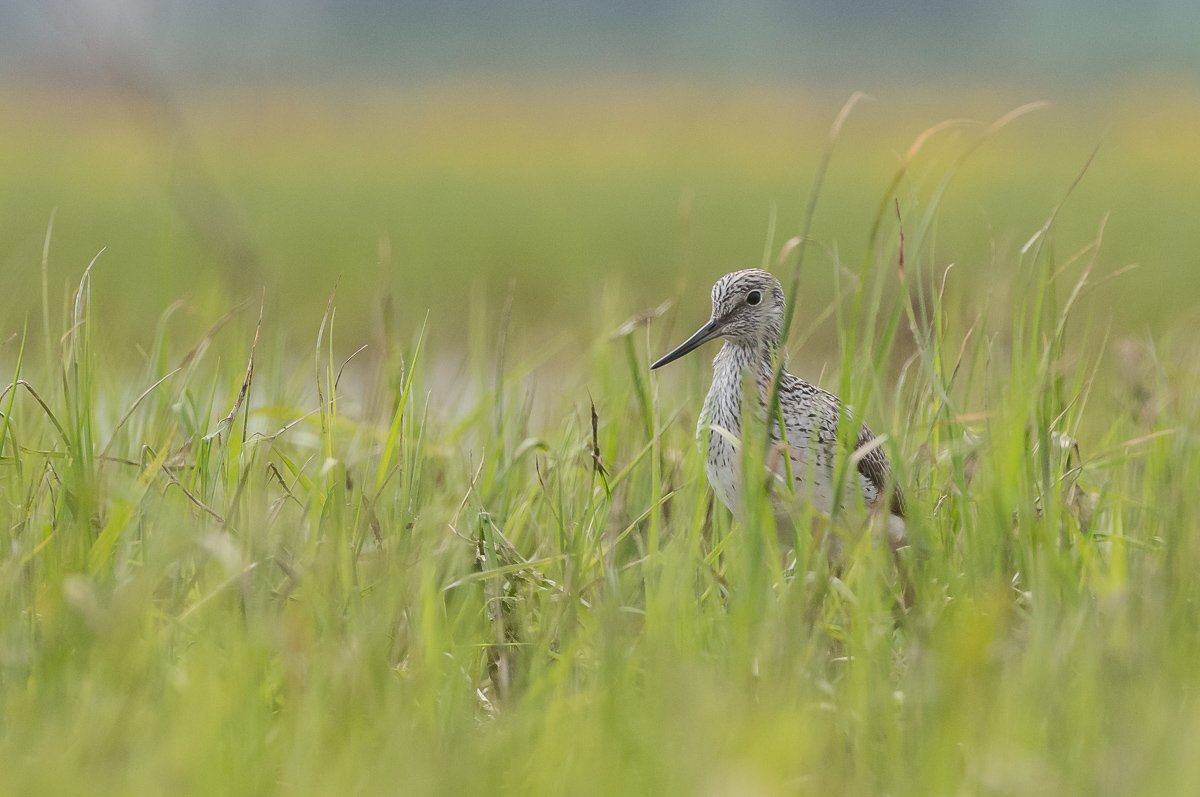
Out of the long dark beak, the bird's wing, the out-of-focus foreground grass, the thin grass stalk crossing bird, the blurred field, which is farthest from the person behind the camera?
the blurred field

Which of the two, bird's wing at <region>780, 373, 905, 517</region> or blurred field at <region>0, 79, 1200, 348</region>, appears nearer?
bird's wing at <region>780, 373, 905, 517</region>

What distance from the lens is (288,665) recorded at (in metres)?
2.57

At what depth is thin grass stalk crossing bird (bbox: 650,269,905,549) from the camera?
3.62m

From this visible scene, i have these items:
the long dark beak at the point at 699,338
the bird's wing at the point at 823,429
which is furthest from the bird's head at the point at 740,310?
the bird's wing at the point at 823,429

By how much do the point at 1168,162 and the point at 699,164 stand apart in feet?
18.9

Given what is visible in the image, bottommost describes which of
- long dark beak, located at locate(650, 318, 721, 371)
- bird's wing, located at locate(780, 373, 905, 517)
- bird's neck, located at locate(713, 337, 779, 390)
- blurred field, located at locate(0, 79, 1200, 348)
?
blurred field, located at locate(0, 79, 1200, 348)

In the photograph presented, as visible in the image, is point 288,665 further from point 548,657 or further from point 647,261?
point 647,261

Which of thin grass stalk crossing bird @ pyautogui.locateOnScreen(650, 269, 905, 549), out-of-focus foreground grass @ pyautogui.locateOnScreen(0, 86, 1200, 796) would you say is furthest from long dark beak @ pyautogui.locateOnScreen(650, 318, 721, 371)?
out-of-focus foreground grass @ pyautogui.locateOnScreen(0, 86, 1200, 796)

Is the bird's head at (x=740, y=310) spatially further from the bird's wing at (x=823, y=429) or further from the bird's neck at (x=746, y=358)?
the bird's wing at (x=823, y=429)

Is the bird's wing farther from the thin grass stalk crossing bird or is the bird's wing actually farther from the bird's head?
the bird's head

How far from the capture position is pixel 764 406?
12.1 feet

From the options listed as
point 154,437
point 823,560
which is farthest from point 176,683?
point 154,437

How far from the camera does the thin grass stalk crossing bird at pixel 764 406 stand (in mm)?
3617

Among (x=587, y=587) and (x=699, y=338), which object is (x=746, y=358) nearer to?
(x=699, y=338)
